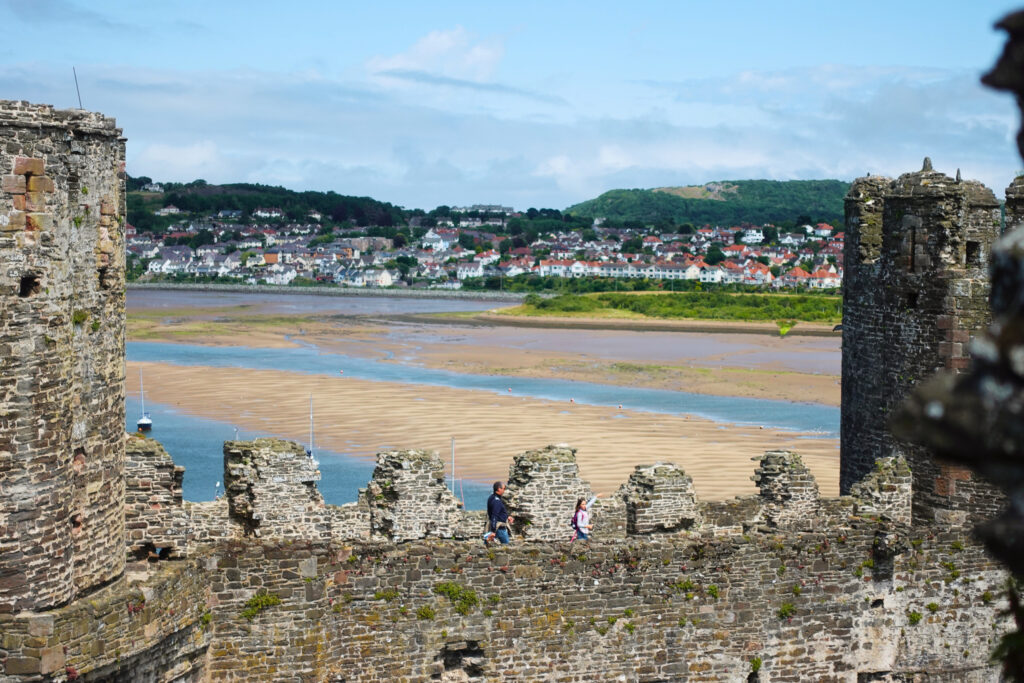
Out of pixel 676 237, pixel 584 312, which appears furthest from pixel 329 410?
pixel 676 237

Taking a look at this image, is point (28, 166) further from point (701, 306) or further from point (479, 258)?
point (479, 258)

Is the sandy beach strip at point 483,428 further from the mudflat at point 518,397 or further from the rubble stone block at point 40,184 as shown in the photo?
the rubble stone block at point 40,184

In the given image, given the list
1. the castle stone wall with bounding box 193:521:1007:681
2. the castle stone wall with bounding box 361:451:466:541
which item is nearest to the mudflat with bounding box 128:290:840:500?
the castle stone wall with bounding box 193:521:1007:681

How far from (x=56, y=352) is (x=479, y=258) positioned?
156899mm

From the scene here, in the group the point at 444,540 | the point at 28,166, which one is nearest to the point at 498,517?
the point at 444,540

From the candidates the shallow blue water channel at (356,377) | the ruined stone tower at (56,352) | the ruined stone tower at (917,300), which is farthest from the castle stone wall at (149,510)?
the shallow blue water channel at (356,377)

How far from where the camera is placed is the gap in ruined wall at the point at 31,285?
380 inches

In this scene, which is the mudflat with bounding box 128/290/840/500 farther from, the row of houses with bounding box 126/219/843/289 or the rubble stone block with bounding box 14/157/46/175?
the row of houses with bounding box 126/219/843/289

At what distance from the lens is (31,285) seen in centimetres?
969

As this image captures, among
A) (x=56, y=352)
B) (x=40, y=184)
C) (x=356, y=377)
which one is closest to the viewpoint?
(x=40, y=184)

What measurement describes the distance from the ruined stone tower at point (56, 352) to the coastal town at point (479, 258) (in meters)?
108

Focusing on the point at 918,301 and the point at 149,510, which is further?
the point at 918,301

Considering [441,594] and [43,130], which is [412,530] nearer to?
[441,594]

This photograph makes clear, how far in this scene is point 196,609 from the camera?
1121cm
